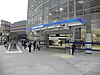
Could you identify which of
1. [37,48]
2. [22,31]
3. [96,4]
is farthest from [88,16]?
[22,31]

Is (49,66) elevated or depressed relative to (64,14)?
depressed

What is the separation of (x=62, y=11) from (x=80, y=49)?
14.8m

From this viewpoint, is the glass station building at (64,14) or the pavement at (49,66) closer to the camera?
the pavement at (49,66)

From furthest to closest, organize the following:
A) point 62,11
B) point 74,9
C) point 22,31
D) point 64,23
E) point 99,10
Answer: point 22,31, point 62,11, point 74,9, point 99,10, point 64,23

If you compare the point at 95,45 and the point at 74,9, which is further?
the point at 74,9

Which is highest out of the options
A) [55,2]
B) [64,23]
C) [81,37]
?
[55,2]

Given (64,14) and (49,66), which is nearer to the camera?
(49,66)

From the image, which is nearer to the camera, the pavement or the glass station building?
the pavement

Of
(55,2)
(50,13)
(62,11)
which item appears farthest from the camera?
(50,13)

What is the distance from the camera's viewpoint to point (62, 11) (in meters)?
35.3

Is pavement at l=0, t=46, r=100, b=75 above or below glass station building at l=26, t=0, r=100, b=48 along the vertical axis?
below

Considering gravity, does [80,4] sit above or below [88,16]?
above

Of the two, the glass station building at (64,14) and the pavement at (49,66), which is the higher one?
the glass station building at (64,14)

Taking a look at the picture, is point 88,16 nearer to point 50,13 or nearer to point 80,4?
point 80,4
